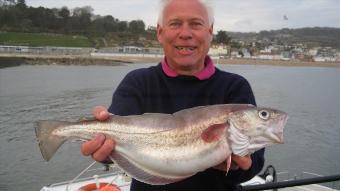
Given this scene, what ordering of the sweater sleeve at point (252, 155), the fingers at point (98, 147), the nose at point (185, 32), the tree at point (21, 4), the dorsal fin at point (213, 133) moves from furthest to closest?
1. the tree at point (21, 4)
2. the nose at point (185, 32)
3. the sweater sleeve at point (252, 155)
4. the fingers at point (98, 147)
5. the dorsal fin at point (213, 133)

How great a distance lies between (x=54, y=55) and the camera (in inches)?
4993

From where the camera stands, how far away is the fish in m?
2.98

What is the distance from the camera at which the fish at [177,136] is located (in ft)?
9.77

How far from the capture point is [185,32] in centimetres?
331

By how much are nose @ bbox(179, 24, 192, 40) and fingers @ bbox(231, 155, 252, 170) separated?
980 millimetres

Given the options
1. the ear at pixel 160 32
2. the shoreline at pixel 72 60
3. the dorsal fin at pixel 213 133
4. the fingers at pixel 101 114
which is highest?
the ear at pixel 160 32

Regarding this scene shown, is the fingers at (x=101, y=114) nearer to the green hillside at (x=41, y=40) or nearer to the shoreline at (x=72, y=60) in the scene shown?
the shoreline at (x=72, y=60)

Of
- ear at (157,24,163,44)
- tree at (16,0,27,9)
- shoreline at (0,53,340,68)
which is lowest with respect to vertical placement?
shoreline at (0,53,340,68)

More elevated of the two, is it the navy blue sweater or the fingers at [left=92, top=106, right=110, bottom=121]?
the navy blue sweater

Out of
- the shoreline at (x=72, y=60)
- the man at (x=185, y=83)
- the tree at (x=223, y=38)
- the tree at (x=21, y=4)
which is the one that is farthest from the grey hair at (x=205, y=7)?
the tree at (x=223, y=38)

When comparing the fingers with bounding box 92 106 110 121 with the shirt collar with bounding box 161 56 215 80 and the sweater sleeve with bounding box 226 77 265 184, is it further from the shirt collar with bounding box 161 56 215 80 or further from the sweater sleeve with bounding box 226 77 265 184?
the sweater sleeve with bounding box 226 77 265 184

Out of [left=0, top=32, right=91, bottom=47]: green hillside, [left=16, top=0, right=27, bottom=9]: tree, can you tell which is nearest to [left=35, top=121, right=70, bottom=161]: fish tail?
[left=0, top=32, right=91, bottom=47]: green hillside

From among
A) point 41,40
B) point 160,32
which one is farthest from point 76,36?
point 160,32

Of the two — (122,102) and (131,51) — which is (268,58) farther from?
(122,102)
